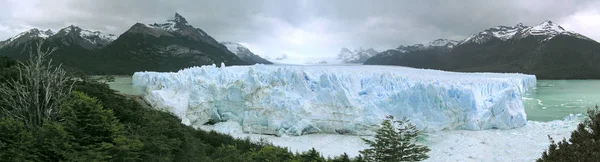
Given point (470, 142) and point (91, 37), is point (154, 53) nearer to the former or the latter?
point (91, 37)

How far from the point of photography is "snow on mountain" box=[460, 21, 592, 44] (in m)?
104

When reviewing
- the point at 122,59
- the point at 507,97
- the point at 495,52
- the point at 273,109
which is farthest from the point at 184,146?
the point at 495,52

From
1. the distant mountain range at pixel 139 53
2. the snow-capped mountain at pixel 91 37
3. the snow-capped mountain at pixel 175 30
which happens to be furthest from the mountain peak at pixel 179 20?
the snow-capped mountain at pixel 91 37

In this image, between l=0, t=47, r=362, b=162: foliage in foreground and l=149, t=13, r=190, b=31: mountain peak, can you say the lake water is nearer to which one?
l=0, t=47, r=362, b=162: foliage in foreground

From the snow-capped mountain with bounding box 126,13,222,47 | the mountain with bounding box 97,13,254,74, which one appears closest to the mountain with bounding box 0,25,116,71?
the mountain with bounding box 97,13,254,74

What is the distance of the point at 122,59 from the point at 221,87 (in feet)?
264

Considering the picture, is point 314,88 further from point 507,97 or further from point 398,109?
point 507,97

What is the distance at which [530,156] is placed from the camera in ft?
34.0

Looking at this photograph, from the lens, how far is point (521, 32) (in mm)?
115562

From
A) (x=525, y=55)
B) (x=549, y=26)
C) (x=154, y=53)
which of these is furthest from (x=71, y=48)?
(x=549, y=26)

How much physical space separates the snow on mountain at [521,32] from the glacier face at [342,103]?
10061cm

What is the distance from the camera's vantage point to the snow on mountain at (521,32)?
4092 inches

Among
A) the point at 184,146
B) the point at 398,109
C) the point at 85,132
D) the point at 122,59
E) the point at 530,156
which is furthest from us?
the point at 122,59

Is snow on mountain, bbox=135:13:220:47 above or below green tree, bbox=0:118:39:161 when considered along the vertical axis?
above
